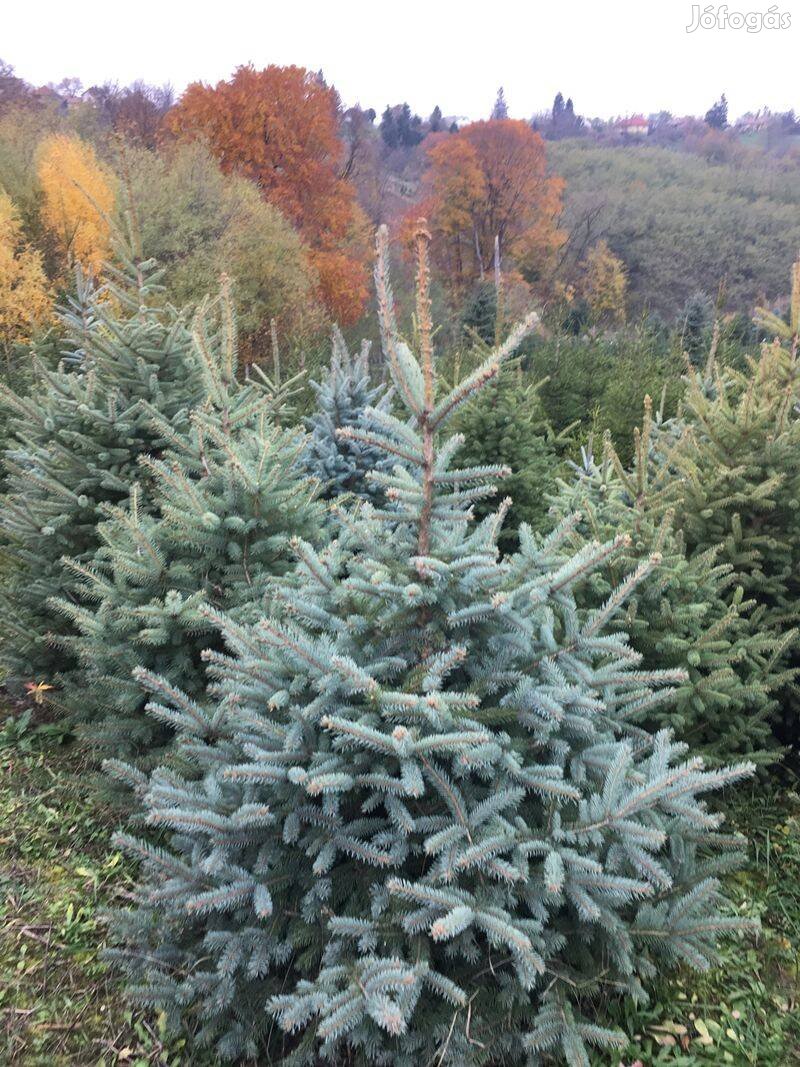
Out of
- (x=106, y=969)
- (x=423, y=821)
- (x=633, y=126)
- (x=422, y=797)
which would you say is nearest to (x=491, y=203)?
(x=422, y=797)

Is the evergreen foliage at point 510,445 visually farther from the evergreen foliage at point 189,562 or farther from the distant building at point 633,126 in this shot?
the distant building at point 633,126

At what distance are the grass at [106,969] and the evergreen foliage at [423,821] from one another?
22cm

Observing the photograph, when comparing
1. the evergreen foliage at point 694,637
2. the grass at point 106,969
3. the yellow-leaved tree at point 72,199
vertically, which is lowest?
the grass at point 106,969

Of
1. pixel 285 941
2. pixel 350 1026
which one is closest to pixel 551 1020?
pixel 350 1026

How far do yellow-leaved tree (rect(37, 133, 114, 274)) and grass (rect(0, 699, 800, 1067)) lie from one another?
1810 cm

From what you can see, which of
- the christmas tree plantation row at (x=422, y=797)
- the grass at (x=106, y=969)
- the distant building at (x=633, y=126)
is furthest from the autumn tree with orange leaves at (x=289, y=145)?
the distant building at (x=633, y=126)

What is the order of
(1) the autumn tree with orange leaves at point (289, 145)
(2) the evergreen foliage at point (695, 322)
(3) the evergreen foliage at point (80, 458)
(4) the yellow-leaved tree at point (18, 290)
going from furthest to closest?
1. (1) the autumn tree with orange leaves at point (289, 145)
2. (2) the evergreen foliage at point (695, 322)
3. (4) the yellow-leaved tree at point (18, 290)
4. (3) the evergreen foliage at point (80, 458)

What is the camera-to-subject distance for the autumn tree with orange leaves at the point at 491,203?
3853 centimetres

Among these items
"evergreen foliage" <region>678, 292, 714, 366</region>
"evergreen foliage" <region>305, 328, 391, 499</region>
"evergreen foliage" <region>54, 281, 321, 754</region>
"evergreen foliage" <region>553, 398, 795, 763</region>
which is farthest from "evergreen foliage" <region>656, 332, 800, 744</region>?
"evergreen foliage" <region>678, 292, 714, 366</region>

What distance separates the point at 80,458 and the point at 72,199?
1785cm

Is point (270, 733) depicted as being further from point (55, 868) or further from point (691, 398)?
point (691, 398)

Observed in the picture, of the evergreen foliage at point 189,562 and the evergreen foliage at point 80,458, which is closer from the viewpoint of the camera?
the evergreen foliage at point 189,562

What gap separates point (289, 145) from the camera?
88.7 feet

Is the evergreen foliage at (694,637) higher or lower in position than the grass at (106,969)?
higher
